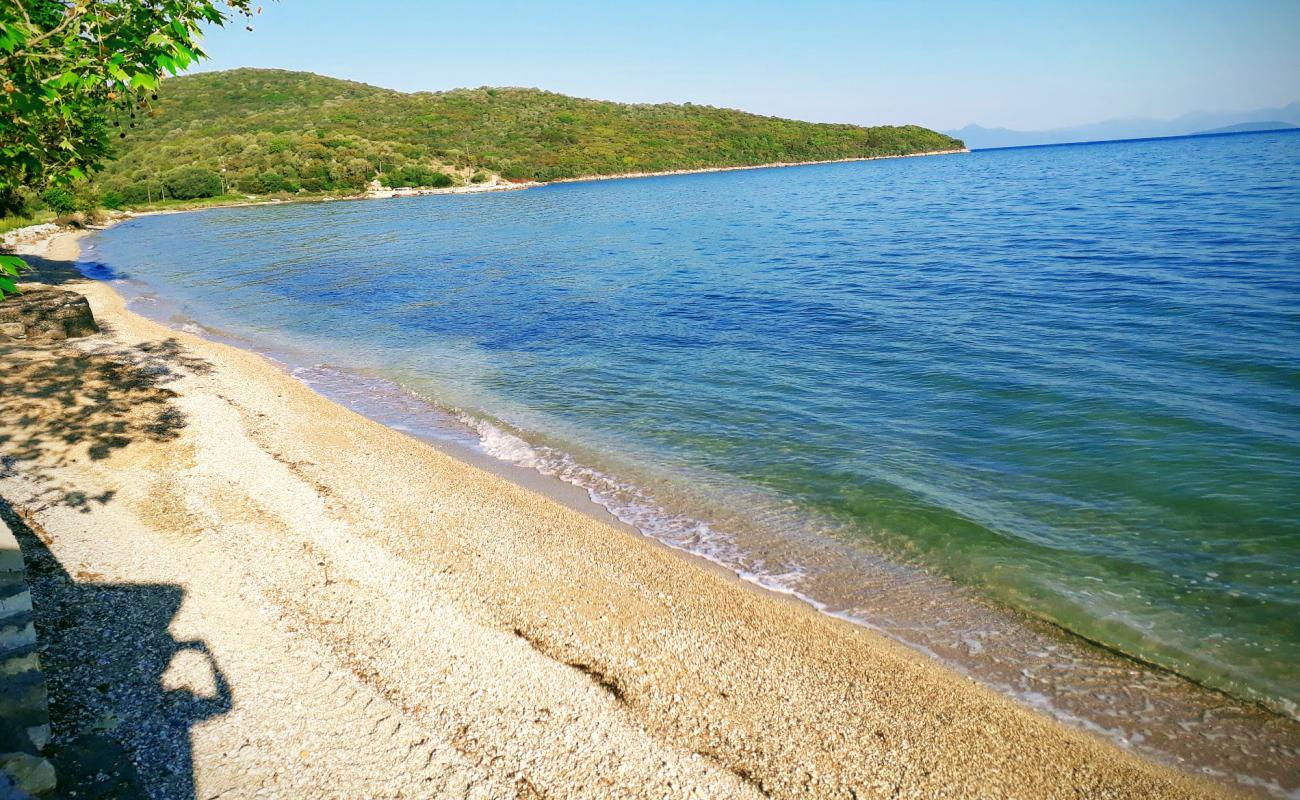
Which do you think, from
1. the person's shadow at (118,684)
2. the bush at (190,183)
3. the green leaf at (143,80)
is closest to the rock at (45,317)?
the person's shadow at (118,684)

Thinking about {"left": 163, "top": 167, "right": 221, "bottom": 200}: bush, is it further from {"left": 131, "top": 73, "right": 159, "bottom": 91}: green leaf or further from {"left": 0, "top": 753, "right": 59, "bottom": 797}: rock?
{"left": 0, "top": 753, "right": 59, "bottom": 797}: rock

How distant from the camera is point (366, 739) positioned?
5441 millimetres

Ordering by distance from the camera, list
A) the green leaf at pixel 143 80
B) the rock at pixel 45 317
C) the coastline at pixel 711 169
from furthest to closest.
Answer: the coastline at pixel 711 169
the rock at pixel 45 317
the green leaf at pixel 143 80

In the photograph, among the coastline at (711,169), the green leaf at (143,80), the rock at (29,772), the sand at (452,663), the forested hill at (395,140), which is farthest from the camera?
the coastline at (711,169)

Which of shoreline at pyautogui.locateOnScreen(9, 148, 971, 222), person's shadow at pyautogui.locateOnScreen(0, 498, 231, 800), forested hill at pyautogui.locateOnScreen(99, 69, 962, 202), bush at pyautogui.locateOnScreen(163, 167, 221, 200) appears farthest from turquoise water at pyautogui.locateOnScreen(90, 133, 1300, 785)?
forested hill at pyautogui.locateOnScreen(99, 69, 962, 202)

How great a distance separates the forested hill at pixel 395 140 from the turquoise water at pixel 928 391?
89.1m

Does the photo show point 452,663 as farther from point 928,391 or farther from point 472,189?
point 472,189

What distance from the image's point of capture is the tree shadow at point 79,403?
1068cm

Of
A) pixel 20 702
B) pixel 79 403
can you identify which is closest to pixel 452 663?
pixel 20 702

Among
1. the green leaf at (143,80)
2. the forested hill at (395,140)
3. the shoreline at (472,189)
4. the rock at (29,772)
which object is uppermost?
the forested hill at (395,140)

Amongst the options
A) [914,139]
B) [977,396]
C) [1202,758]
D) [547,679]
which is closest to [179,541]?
[547,679]

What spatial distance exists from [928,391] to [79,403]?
1800 cm

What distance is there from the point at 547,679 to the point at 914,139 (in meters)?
225

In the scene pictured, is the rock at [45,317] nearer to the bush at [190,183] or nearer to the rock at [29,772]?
the rock at [29,772]
